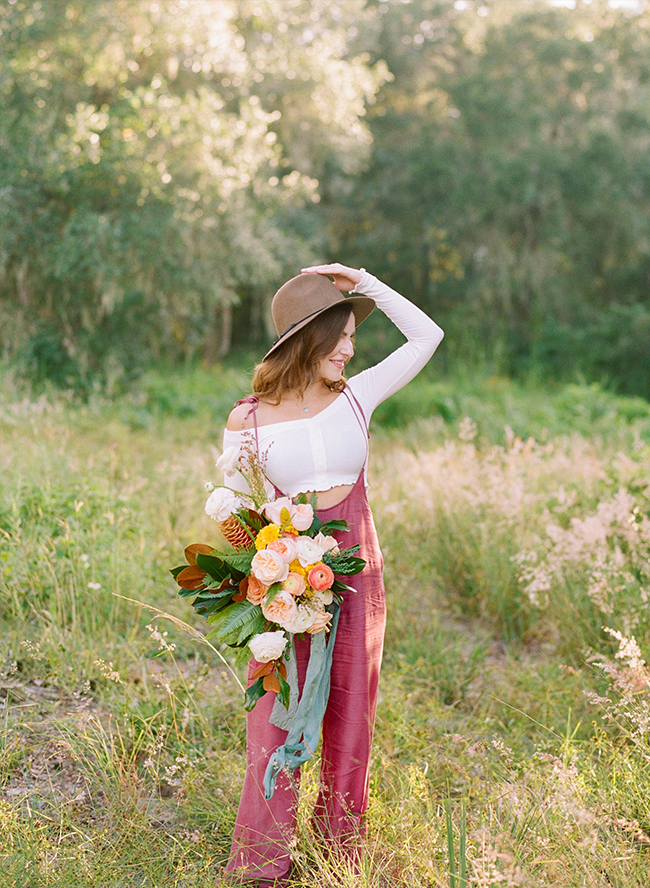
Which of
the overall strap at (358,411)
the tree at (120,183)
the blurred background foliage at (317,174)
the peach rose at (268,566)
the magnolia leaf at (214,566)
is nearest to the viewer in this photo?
the peach rose at (268,566)

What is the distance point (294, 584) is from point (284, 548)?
0.33ft

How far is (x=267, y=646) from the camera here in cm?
217

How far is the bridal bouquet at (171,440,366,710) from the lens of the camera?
2189 mm

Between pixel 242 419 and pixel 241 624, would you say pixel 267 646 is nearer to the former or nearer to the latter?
pixel 241 624

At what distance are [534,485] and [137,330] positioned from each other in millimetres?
7469

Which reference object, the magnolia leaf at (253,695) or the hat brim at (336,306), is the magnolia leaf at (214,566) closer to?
the magnolia leaf at (253,695)

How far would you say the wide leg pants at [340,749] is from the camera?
250 cm

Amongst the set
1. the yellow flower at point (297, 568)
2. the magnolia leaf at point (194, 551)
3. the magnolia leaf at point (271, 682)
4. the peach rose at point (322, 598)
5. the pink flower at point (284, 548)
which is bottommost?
the magnolia leaf at point (271, 682)

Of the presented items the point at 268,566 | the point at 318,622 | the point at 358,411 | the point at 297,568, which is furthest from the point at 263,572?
the point at 358,411

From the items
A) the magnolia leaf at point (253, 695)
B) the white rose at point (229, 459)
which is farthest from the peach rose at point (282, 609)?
the white rose at point (229, 459)

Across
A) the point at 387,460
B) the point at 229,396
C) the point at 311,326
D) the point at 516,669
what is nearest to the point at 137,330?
the point at 229,396

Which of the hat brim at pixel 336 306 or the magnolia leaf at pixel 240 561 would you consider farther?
the hat brim at pixel 336 306

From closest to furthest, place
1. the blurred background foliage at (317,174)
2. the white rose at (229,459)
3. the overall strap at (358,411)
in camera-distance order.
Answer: the white rose at (229,459), the overall strap at (358,411), the blurred background foliage at (317,174)

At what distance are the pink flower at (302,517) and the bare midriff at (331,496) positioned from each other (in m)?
0.28
